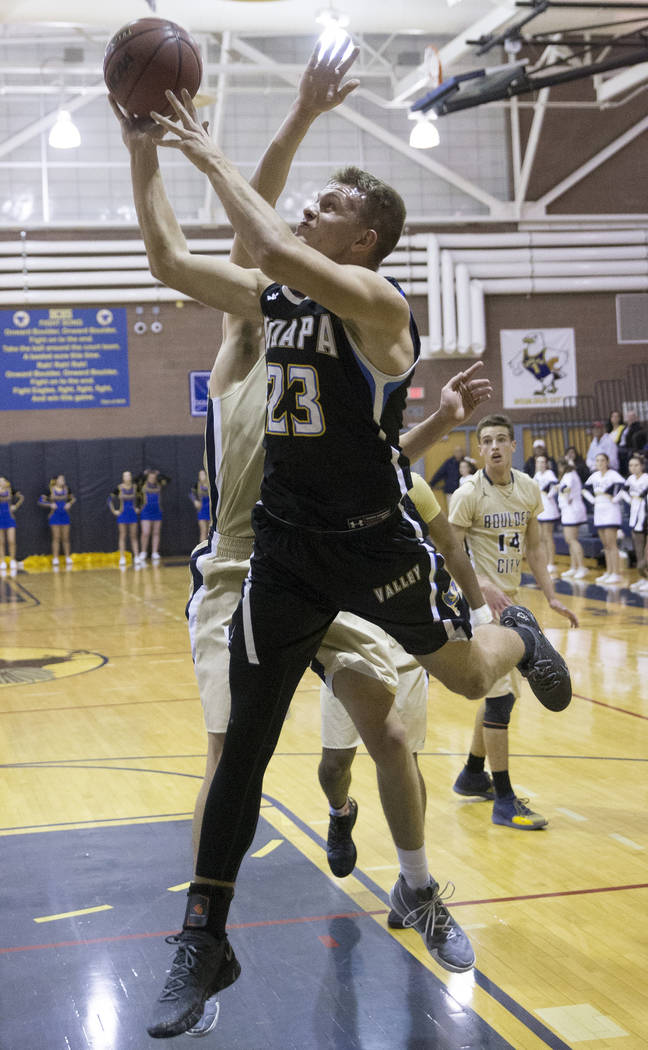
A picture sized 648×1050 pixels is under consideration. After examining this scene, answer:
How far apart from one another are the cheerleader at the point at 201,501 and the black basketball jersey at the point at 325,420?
1598 cm

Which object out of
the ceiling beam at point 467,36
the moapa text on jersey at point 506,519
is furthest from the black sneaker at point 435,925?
the ceiling beam at point 467,36

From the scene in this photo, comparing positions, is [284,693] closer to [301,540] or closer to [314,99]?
[301,540]

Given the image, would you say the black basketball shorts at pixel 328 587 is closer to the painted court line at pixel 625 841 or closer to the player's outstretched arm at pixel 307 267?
the player's outstretched arm at pixel 307 267

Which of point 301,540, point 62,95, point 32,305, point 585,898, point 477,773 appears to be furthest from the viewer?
point 32,305

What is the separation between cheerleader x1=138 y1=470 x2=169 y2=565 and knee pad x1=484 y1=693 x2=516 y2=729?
14.8m

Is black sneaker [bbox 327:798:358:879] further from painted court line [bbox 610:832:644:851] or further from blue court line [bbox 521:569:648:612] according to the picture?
blue court line [bbox 521:569:648:612]

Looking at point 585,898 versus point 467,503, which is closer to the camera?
point 585,898

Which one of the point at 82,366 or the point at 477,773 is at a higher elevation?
the point at 82,366

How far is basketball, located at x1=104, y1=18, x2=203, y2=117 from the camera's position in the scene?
2.88 metres

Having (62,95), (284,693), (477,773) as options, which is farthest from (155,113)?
(62,95)

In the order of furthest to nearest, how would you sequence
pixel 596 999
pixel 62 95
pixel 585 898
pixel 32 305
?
pixel 32 305, pixel 62 95, pixel 585 898, pixel 596 999

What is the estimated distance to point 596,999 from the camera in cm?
294

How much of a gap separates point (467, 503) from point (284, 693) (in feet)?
8.61

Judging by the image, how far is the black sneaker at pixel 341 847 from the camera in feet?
12.5
